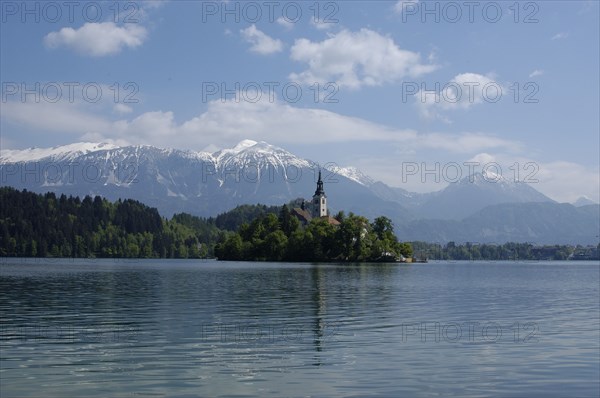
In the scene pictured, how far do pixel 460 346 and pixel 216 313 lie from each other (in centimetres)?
1621

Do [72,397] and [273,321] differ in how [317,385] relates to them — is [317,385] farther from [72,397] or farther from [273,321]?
[273,321]

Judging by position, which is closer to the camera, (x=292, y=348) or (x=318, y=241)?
(x=292, y=348)

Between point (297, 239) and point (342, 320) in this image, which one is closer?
point (342, 320)

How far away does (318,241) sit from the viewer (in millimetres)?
180000

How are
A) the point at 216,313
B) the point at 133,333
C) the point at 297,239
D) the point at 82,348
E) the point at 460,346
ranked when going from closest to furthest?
the point at 82,348 → the point at 460,346 → the point at 133,333 → the point at 216,313 → the point at 297,239

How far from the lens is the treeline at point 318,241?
579 feet

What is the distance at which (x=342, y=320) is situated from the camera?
124 ft

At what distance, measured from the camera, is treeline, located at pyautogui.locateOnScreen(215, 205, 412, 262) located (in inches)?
6949

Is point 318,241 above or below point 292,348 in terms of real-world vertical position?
above

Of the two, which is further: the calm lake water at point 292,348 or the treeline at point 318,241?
the treeline at point 318,241

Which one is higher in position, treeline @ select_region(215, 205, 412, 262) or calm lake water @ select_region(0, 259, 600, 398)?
treeline @ select_region(215, 205, 412, 262)

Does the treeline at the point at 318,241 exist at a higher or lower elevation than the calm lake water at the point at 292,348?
higher

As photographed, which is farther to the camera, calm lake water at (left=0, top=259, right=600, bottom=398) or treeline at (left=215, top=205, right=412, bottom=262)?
treeline at (left=215, top=205, right=412, bottom=262)

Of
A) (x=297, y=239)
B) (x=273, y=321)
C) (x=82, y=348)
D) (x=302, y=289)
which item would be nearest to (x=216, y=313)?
(x=273, y=321)
